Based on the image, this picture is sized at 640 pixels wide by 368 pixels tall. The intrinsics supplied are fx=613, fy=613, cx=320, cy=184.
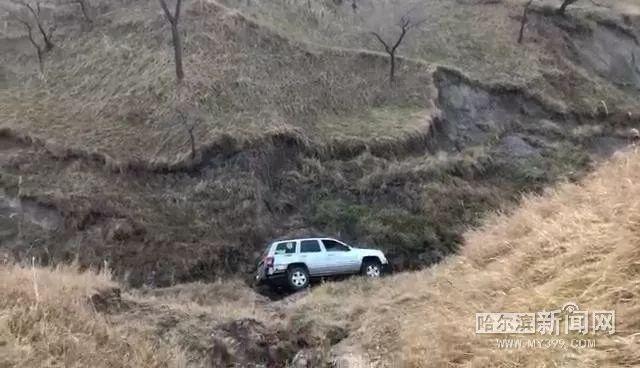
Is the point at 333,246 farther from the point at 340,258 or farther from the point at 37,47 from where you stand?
the point at 37,47

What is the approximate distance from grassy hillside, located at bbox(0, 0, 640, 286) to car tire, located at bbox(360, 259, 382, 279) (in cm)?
215

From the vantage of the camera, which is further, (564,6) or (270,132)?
(564,6)

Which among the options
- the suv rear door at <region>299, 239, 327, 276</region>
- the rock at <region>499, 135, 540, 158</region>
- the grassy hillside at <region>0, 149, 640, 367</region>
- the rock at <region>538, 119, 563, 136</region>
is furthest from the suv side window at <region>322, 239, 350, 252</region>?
the rock at <region>538, 119, 563, 136</region>

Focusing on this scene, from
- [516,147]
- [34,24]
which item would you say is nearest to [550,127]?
[516,147]

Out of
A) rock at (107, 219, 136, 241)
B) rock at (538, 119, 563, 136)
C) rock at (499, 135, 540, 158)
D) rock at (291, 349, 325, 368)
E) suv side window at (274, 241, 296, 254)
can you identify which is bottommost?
rock at (291, 349, 325, 368)

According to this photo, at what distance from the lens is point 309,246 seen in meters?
17.8

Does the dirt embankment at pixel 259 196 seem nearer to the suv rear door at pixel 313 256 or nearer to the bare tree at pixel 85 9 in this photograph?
the suv rear door at pixel 313 256

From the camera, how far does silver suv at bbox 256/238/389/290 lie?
17.1 m

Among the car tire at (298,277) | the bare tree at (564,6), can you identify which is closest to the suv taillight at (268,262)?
the car tire at (298,277)

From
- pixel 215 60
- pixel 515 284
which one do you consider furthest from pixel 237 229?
pixel 515 284

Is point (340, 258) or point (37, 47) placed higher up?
point (37, 47)

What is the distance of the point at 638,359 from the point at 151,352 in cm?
464

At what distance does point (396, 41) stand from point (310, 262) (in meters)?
18.0

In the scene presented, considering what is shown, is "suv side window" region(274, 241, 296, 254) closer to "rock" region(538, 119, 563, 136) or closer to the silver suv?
the silver suv
